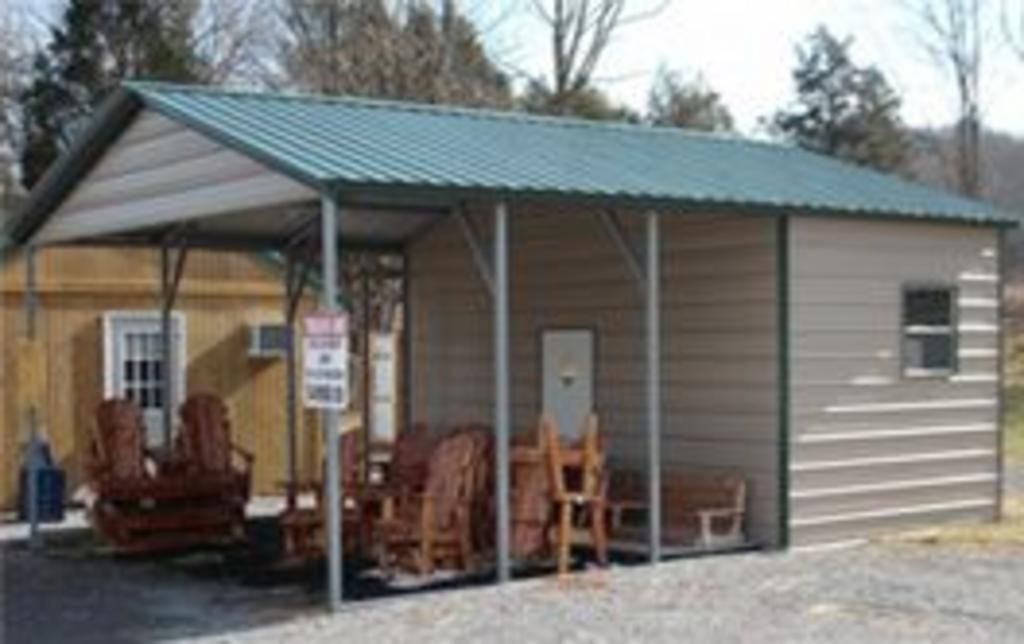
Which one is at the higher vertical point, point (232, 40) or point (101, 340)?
point (232, 40)

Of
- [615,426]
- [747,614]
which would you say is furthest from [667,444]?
[747,614]

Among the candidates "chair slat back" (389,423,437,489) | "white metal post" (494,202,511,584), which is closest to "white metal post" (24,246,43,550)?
"chair slat back" (389,423,437,489)

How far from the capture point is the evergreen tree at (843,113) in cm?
5141

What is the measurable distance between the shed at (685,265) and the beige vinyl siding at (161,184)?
0.03 m

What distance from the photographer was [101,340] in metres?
19.8

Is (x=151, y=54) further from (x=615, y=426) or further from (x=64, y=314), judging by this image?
(x=615, y=426)

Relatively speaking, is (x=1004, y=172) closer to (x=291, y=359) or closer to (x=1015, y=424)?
(x=1015, y=424)

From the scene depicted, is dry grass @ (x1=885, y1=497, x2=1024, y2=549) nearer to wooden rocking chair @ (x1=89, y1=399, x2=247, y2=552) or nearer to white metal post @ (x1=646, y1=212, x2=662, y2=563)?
white metal post @ (x1=646, y1=212, x2=662, y2=563)

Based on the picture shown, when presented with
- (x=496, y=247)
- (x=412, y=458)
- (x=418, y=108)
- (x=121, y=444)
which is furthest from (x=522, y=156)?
(x=121, y=444)

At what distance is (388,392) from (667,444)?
288 inches

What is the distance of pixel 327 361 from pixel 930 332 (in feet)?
21.8

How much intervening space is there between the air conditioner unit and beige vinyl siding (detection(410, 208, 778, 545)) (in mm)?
2716

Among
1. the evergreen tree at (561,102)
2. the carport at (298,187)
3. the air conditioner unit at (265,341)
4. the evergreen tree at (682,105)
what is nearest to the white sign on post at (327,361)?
the carport at (298,187)

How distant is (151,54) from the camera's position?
3738cm
